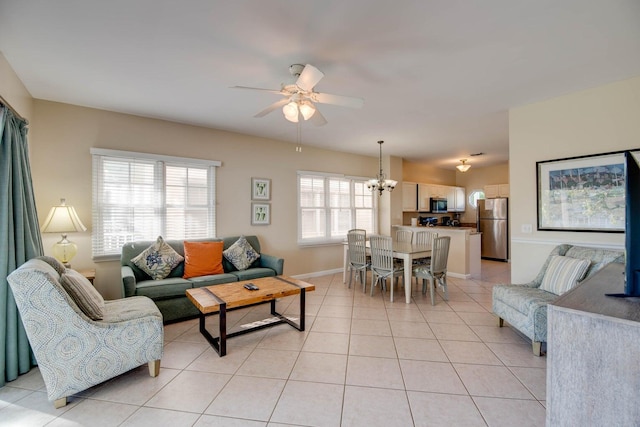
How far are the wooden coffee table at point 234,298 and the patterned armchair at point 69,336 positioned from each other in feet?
1.65

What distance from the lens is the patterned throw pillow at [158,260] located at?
352 centimetres

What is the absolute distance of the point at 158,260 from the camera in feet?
11.8

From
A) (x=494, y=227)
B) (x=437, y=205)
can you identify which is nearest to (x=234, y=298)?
(x=437, y=205)

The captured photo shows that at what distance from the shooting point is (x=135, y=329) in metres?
2.16

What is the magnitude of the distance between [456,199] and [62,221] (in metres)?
9.01

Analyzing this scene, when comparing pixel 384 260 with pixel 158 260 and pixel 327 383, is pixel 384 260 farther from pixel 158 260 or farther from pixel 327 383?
pixel 158 260

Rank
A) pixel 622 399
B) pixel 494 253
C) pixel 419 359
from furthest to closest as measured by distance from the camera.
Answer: pixel 494 253 < pixel 419 359 < pixel 622 399

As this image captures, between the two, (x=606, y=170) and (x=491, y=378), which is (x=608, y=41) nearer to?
(x=606, y=170)

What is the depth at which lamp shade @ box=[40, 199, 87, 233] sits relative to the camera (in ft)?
9.98

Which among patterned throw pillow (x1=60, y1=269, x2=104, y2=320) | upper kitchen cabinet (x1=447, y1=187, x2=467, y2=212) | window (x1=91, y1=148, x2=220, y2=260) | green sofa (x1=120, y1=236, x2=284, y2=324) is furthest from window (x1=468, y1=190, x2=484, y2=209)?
patterned throw pillow (x1=60, y1=269, x2=104, y2=320)

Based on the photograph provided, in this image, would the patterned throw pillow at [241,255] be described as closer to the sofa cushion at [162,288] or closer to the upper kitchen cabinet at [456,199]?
the sofa cushion at [162,288]

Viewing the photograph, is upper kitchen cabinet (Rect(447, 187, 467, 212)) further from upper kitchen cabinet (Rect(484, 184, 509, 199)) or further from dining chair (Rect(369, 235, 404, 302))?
dining chair (Rect(369, 235, 404, 302))

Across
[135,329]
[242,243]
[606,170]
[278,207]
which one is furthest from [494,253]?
[135,329]

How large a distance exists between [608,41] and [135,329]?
441 cm
